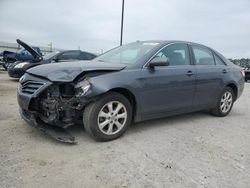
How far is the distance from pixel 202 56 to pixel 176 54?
2.71ft

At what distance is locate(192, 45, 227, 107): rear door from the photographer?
5012 millimetres

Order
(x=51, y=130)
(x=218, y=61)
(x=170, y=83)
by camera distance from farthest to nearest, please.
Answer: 1. (x=218, y=61)
2. (x=170, y=83)
3. (x=51, y=130)

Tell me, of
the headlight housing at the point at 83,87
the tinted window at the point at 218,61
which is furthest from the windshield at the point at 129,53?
the tinted window at the point at 218,61

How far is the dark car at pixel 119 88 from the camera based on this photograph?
3.60 metres

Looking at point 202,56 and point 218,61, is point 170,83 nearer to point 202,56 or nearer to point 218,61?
point 202,56

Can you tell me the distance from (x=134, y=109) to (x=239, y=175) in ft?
5.72

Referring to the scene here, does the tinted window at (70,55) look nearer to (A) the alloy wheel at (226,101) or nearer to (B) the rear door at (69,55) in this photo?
(B) the rear door at (69,55)

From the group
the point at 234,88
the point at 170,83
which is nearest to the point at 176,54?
the point at 170,83

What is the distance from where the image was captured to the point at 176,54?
4.78 meters

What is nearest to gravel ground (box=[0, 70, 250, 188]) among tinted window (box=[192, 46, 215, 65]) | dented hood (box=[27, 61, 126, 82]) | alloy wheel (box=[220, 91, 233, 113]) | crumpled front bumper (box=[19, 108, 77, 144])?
crumpled front bumper (box=[19, 108, 77, 144])

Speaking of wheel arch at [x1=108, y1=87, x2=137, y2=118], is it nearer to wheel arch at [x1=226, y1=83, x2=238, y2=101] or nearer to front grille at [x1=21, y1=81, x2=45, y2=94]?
front grille at [x1=21, y1=81, x2=45, y2=94]

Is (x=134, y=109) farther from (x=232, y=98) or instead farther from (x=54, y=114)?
(x=232, y=98)

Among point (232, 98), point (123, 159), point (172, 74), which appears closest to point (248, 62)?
point (232, 98)

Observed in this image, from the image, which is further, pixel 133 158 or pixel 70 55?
pixel 70 55
